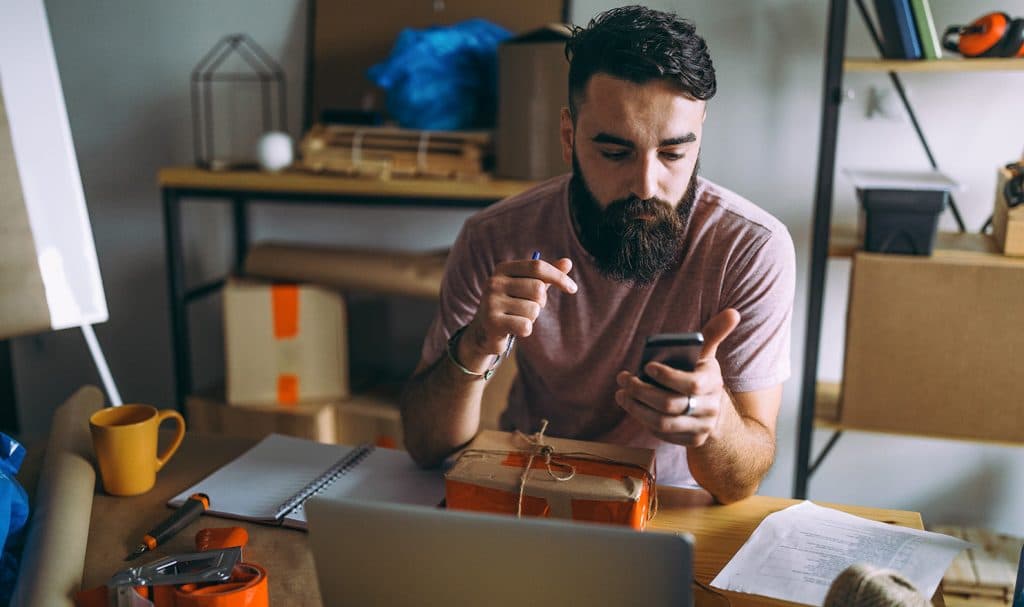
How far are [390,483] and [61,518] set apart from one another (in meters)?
0.37

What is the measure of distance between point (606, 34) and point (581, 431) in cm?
56

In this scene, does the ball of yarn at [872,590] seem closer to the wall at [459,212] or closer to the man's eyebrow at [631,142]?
the man's eyebrow at [631,142]

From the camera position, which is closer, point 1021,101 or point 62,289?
point 62,289

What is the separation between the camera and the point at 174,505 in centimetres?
105

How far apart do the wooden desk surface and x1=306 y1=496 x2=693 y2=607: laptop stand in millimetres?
1320

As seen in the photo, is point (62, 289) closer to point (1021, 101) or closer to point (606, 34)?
point (606, 34)

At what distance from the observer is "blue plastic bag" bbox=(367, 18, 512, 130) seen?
2070 mm

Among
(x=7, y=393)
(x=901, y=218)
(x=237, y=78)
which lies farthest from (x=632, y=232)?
(x=7, y=393)

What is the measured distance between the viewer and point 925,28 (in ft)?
5.81

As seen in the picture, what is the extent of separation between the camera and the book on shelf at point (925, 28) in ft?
5.77

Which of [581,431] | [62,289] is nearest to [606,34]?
[581,431]

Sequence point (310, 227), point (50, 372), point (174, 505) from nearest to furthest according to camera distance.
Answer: point (174, 505) → point (310, 227) → point (50, 372)

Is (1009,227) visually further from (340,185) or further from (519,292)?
(340,185)

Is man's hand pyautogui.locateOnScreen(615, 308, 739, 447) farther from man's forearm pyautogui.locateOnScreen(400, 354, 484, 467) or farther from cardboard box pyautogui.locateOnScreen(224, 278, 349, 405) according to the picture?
cardboard box pyautogui.locateOnScreen(224, 278, 349, 405)
